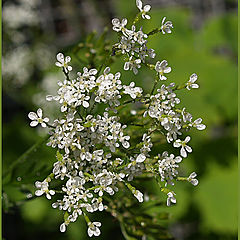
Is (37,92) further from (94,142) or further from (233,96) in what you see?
(94,142)

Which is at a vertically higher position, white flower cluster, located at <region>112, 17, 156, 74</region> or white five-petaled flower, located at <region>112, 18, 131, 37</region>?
white five-petaled flower, located at <region>112, 18, 131, 37</region>

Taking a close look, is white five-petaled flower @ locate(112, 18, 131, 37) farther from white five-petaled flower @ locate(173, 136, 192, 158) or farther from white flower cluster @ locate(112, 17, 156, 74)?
white five-petaled flower @ locate(173, 136, 192, 158)

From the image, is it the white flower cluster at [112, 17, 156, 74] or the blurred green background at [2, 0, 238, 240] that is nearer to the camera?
the white flower cluster at [112, 17, 156, 74]

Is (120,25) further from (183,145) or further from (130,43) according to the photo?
(183,145)

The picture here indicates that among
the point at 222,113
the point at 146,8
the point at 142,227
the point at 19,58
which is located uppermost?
the point at 19,58

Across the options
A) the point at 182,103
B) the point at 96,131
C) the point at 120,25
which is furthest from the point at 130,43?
the point at 182,103

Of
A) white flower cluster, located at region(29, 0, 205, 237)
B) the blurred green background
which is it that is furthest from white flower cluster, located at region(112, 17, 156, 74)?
the blurred green background

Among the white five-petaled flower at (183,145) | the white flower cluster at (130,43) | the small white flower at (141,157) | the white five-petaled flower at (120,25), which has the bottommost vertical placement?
the small white flower at (141,157)

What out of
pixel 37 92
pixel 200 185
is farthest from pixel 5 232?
pixel 200 185

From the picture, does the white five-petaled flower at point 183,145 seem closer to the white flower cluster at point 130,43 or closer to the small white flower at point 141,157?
the small white flower at point 141,157

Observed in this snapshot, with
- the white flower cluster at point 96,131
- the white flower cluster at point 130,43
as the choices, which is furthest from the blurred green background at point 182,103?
the white flower cluster at point 130,43

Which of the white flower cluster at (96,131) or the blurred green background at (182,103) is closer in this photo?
the white flower cluster at (96,131)
